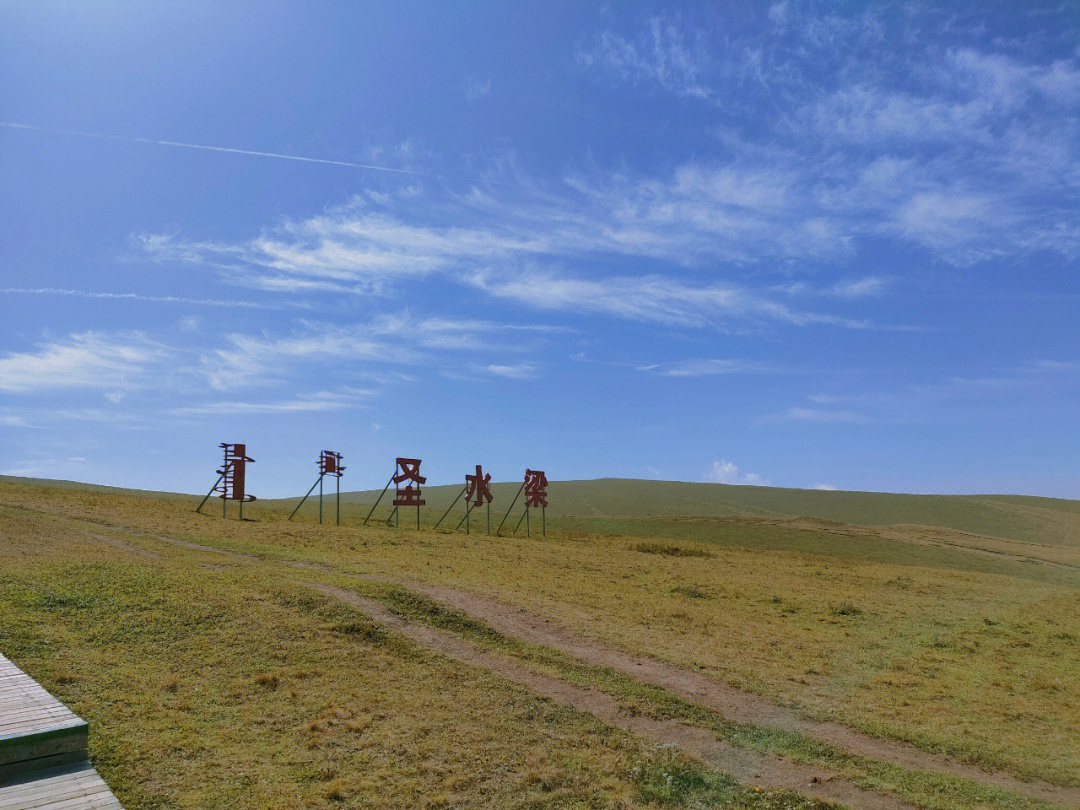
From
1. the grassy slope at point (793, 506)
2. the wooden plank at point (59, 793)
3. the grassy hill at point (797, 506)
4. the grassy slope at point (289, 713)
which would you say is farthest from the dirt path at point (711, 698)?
the grassy hill at point (797, 506)

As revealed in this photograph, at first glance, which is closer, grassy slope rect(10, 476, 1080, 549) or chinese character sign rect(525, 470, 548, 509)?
chinese character sign rect(525, 470, 548, 509)

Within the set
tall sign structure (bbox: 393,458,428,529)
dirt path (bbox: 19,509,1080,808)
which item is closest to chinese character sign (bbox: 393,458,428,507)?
tall sign structure (bbox: 393,458,428,529)

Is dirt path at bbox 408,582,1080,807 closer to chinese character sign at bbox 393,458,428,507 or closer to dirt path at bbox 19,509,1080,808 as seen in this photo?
dirt path at bbox 19,509,1080,808

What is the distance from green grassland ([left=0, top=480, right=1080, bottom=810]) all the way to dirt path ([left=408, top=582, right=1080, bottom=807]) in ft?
1.40

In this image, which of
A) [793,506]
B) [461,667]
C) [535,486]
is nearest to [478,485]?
[535,486]

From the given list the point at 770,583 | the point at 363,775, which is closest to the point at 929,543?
the point at 770,583

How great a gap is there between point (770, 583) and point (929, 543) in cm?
3290

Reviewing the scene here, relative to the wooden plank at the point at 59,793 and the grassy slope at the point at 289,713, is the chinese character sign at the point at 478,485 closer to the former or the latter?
the grassy slope at the point at 289,713

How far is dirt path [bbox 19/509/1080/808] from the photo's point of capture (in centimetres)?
1266

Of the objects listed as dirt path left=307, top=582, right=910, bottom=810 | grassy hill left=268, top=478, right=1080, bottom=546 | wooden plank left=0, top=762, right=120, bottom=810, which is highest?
grassy hill left=268, top=478, right=1080, bottom=546

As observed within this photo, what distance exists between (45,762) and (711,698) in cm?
1244

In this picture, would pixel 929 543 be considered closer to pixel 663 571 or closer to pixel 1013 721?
pixel 663 571

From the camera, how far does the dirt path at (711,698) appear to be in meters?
12.7

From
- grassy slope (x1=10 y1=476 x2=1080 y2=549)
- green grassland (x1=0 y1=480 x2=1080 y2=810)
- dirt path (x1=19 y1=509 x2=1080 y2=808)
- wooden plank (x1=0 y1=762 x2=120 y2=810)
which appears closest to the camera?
wooden plank (x1=0 y1=762 x2=120 y2=810)
